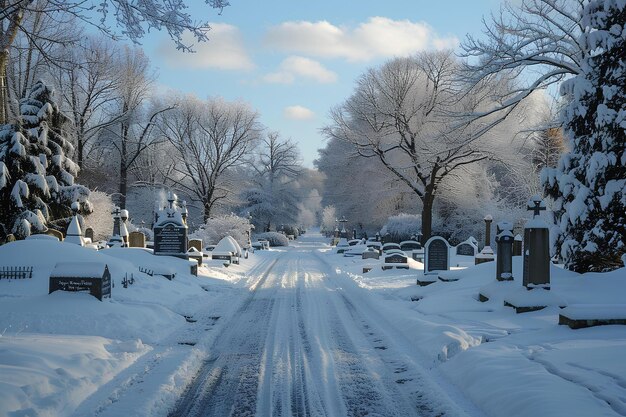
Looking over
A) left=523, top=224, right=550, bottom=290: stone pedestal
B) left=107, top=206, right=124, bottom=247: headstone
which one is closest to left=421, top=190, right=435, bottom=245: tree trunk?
left=107, top=206, right=124, bottom=247: headstone

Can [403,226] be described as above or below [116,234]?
above

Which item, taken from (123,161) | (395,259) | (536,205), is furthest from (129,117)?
(536,205)

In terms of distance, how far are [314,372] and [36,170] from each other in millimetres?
22940

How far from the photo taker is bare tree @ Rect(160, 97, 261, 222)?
5125 cm

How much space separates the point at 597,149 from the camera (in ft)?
44.3

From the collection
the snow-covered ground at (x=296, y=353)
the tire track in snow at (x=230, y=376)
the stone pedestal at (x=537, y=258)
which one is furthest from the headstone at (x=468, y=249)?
the tire track in snow at (x=230, y=376)

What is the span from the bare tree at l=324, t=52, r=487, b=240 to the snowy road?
870 inches

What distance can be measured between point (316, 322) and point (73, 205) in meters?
20.5

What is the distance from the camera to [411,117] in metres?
34.5

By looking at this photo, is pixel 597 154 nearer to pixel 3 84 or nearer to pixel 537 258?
pixel 537 258

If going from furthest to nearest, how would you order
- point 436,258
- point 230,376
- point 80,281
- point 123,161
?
point 123,161
point 436,258
point 80,281
point 230,376

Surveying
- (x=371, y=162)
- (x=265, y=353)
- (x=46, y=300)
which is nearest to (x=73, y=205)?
(x=46, y=300)

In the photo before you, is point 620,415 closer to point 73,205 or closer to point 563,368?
point 563,368

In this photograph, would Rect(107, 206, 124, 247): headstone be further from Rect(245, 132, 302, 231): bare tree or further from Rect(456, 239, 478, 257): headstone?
Rect(245, 132, 302, 231): bare tree
